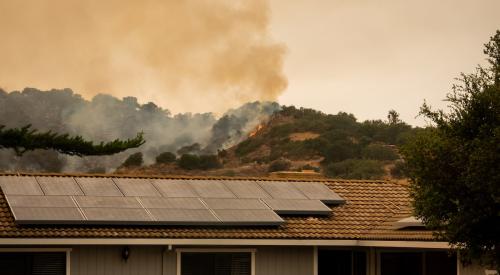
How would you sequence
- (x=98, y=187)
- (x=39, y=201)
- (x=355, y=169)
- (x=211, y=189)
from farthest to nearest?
(x=355, y=169)
(x=211, y=189)
(x=98, y=187)
(x=39, y=201)

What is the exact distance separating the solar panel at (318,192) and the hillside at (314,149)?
141 feet

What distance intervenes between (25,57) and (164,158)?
13601 mm

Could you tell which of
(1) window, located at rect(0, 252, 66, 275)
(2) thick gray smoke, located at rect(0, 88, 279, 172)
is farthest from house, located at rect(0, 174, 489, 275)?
(2) thick gray smoke, located at rect(0, 88, 279, 172)

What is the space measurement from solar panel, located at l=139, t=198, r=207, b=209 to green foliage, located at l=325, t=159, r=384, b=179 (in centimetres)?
4658

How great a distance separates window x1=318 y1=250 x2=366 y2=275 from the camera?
30.8 metres

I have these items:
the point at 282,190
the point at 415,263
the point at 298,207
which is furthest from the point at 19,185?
the point at 415,263

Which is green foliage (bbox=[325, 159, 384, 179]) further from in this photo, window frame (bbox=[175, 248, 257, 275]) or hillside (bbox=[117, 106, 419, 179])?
window frame (bbox=[175, 248, 257, 275])

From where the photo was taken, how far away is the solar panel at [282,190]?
31.6m

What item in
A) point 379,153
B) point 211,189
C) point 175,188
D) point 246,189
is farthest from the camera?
point 379,153

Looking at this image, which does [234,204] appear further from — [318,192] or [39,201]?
[39,201]

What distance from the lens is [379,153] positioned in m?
85.0

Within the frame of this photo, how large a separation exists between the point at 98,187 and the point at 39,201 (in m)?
2.43

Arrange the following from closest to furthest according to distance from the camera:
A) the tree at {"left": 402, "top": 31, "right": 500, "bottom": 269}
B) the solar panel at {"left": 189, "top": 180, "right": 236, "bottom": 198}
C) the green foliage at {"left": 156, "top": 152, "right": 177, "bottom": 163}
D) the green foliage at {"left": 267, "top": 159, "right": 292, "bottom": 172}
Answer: the tree at {"left": 402, "top": 31, "right": 500, "bottom": 269}
the solar panel at {"left": 189, "top": 180, "right": 236, "bottom": 198}
the green foliage at {"left": 267, "top": 159, "right": 292, "bottom": 172}
the green foliage at {"left": 156, "top": 152, "right": 177, "bottom": 163}

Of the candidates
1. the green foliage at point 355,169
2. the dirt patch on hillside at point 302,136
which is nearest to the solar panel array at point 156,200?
the green foliage at point 355,169
